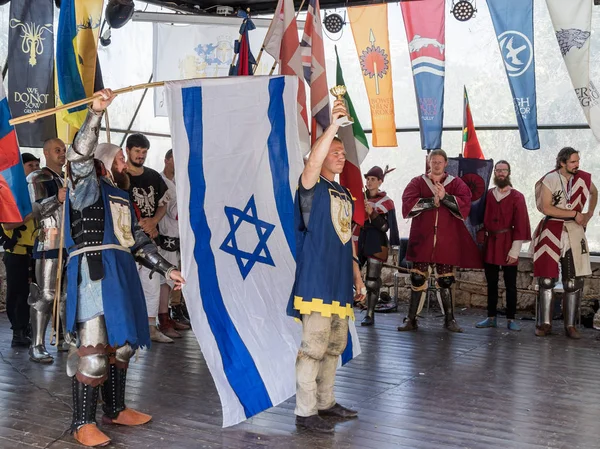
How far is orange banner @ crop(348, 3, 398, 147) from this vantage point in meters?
7.38

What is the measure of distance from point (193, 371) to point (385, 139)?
3.07 metres

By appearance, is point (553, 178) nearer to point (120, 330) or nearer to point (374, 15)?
point (374, 15)

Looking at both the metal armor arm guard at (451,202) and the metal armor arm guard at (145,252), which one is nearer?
the metal armor arm guard at (145,252)

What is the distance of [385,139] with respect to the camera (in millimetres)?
7398

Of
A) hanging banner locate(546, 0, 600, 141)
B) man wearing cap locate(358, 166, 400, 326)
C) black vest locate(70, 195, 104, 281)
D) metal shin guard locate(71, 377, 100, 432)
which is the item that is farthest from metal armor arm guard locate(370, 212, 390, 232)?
metal shin guard locate(71, 377, 100, 432)

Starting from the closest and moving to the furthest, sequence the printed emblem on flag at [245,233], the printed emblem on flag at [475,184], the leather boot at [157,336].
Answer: the printed emblem on flag at [245,233]
the leather boot at [157,336]
the printed emblem on flag at [475,184]

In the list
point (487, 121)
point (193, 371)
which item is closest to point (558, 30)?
point (487, 121)

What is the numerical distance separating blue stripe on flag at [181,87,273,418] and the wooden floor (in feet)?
0.80

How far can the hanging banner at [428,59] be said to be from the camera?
7.18 metres

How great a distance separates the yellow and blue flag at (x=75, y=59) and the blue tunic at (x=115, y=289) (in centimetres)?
61

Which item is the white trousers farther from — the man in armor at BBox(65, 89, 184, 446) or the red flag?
the red flag

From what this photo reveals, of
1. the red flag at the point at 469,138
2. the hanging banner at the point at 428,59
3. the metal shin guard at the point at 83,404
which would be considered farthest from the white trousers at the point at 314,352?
the red flag at the point at 469,138

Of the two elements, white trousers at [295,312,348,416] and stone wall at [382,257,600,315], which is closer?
white trousers at [295,312,348,416]

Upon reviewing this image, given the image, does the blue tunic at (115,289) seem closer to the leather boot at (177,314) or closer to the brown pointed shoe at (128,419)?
the brown pointed shoe at (128,419)
